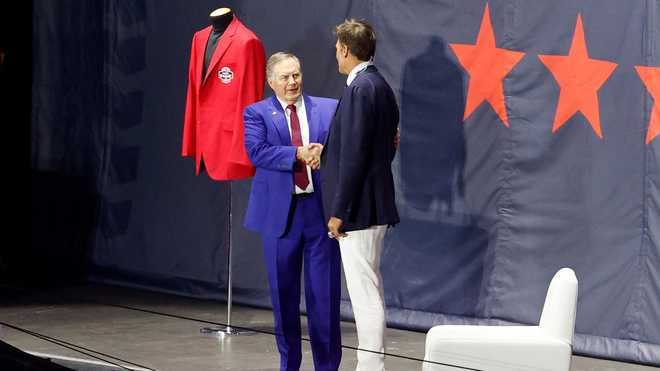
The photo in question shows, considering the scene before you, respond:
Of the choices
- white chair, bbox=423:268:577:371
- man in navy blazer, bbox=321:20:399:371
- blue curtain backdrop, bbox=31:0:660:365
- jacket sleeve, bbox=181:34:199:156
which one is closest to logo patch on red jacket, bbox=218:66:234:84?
jacket sleeve, bbox=181:34:199:156

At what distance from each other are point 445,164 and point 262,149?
4.84ft

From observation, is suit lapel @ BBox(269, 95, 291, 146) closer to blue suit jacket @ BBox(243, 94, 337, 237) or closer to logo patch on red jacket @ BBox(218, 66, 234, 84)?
blue suit jacket @ BBox(243, 94, 337, 237)

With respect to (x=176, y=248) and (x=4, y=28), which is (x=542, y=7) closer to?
(x=176, y=248)

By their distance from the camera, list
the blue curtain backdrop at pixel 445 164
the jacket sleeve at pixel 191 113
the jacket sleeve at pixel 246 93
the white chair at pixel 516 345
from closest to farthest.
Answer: the white chair at pixel 516 345 < the blue curtain backdrop at pixel 445 164 < the jacket sleeve at pixel 246 93 < the jacket sleeve at pixel 191 113

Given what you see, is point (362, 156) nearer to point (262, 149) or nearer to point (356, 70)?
point (356, 70)

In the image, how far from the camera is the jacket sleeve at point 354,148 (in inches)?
193

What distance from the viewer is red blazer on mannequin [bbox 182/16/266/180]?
6535 millimetres

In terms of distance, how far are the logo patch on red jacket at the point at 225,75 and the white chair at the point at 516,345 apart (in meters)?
2.50

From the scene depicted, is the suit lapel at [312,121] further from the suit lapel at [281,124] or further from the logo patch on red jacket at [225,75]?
the logo patch on red jacket at [225,75]

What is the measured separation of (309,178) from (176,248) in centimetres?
287

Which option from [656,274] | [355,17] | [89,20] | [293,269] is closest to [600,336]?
[656,274]

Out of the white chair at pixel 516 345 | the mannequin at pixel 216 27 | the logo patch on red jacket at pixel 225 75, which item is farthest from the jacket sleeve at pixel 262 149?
the white chair at pixel 516 345

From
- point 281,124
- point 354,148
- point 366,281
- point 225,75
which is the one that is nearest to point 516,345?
point 366,281

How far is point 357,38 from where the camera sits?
197 inches
